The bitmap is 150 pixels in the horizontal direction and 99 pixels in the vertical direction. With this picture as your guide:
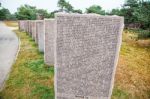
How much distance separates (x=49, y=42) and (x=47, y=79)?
72.9 inches

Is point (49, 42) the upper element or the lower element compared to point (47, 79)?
upper

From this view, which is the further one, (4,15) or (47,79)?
(4,15)

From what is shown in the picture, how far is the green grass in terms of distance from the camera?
6.83 metres

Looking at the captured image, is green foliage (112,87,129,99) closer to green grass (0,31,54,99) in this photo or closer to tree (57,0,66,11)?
green grass (0,31,54,99)

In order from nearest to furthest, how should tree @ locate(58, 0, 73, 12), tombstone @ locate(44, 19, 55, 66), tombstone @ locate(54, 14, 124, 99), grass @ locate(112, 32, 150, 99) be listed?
tombstone @ locate(54, 14, 124, 99) < grass @ locate(112, 32, 150, 99) < tombstone @ locate(44, 19, 55, 66) < tree @ locate(58, 0, 73, 12)

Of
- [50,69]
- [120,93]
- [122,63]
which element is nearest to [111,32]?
[120,93]

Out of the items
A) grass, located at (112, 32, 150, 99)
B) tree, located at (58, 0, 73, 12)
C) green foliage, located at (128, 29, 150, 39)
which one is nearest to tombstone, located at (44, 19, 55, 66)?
grass, located at (112, 32, 150, 99)

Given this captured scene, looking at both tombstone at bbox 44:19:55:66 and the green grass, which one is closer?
the green grass

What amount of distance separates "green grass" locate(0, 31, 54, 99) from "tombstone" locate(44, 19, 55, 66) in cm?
25

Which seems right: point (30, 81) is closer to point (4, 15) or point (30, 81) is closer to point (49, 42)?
point (49, 42)

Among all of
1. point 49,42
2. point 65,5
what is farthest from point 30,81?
point 65,5

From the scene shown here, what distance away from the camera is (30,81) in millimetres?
7746

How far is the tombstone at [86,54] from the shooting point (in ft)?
17.1

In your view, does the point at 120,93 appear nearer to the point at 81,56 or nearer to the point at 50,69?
the point at 81,56
